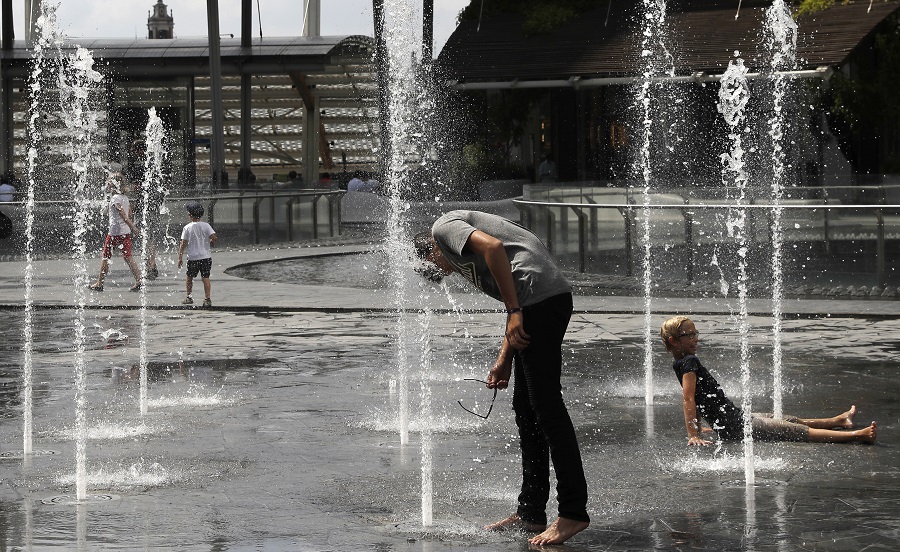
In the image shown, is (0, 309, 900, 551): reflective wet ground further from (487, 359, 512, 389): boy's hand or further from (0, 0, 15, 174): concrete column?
(0, 0, 15, 174): concrete column

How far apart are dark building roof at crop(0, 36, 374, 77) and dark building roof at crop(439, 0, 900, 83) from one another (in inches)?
144

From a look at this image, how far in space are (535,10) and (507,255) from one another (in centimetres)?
4268

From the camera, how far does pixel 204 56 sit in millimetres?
47500

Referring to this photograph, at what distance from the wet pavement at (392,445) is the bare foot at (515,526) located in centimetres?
9

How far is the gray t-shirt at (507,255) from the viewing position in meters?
6.07

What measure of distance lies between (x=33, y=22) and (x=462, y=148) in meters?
16.3

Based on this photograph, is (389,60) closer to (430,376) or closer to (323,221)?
(323,221)

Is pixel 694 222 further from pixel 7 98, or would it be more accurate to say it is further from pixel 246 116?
pixel 7 98

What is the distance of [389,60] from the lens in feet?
146

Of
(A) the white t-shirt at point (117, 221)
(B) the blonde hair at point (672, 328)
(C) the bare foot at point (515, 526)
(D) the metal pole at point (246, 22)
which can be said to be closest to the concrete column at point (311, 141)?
(D) the metal pole at point (246, 22)

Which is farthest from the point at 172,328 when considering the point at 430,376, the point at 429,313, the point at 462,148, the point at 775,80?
the point at 462,148

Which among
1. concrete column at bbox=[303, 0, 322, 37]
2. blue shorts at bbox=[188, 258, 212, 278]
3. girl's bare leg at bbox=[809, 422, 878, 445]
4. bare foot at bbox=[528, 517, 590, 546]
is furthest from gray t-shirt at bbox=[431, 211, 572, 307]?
concrete column at bbox=[303, 0, 322, 37]

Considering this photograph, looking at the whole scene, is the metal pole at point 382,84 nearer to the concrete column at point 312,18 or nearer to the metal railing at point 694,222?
the concrete column at point 312,18

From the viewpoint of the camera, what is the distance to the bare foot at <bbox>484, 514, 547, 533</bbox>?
632 cm
